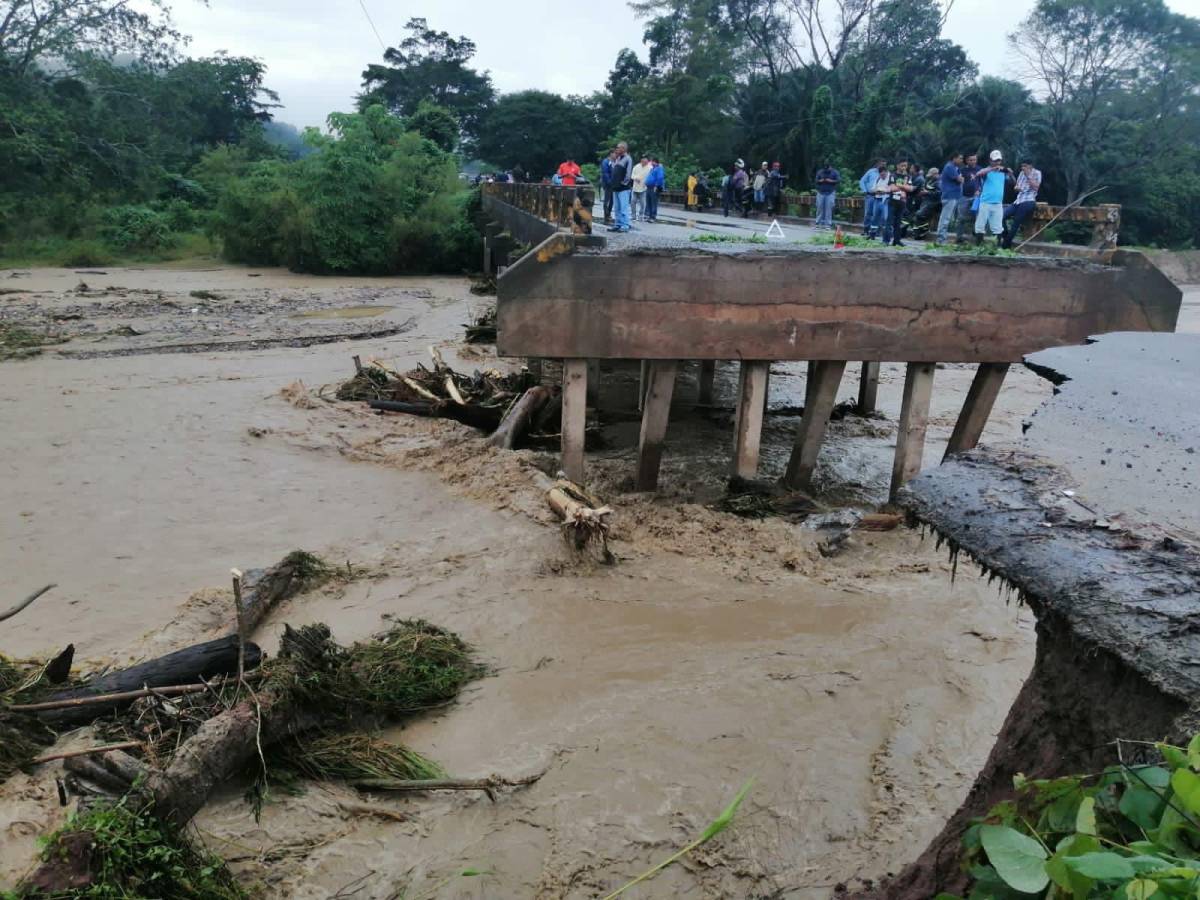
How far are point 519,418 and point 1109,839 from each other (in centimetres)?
1022

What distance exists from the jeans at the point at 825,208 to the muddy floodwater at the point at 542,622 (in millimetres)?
4793

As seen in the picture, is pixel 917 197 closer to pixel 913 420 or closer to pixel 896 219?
pixel 896 219

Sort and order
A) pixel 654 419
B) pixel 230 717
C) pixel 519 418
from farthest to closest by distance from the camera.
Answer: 1. pixel 519 418
2. pixel 654 419
3. pixel 230 717

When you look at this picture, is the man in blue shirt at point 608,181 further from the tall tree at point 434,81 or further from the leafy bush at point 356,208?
the tall tree at point 434,81

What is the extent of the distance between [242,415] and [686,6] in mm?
38847

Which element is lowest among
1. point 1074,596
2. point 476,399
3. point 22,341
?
point 22,341

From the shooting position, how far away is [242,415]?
13297 millimetres

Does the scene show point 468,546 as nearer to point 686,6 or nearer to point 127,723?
point 127,723

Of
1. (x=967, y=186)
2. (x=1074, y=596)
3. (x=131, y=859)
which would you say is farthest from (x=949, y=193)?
(x=131, y=859)

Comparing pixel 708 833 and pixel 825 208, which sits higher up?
pixel 825 208

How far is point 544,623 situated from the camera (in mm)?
7516

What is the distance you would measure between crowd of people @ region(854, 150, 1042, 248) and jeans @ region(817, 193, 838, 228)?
5.25 feet

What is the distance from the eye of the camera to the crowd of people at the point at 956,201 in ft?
40.1

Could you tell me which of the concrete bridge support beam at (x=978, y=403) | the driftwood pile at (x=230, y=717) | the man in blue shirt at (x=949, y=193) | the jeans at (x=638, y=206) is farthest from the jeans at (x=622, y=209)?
the driftwood pile at (x=230, y=717)
